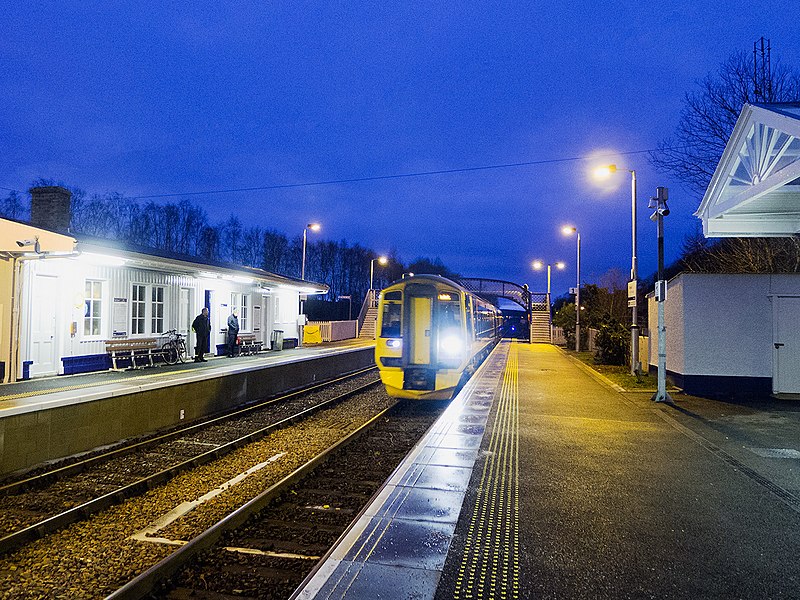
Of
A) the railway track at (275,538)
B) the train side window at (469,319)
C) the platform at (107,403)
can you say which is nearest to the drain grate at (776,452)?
the railway track at (275,538)

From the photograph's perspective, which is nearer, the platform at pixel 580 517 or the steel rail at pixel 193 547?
the platform at pixel 580 517

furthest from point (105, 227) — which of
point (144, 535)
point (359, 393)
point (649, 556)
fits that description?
point (649, 556)

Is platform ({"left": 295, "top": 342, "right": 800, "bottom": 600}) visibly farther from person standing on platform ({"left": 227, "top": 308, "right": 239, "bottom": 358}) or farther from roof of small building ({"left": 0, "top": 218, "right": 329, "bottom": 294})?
person standing on platform ({"left": 227, "top": 308, "right": 239, "bottom": 358})

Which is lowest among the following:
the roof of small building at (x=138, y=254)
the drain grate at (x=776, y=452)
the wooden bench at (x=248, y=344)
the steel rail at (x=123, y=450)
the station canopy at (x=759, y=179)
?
the steel rail at (x=123, y=450)

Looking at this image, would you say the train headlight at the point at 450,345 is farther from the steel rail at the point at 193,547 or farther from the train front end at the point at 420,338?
the steel rail at the point at 193,547

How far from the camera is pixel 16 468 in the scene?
7.54 meters

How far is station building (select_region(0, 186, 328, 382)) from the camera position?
37.6 feet

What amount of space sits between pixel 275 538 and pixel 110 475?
3.48 metres

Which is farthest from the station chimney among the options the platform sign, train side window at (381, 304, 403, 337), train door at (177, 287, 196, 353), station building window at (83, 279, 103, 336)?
train side window at (381, 304, 403, 337)

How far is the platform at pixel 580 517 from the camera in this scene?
12.3ft

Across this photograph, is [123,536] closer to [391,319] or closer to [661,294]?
[391,319]

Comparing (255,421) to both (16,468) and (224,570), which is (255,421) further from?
(224,570)

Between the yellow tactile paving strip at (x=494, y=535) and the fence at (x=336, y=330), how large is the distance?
84.8 feet

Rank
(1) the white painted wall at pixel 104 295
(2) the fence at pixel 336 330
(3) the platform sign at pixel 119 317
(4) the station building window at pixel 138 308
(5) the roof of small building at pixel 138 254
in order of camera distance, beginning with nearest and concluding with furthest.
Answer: (5) the roof of small building at pixel 138 254 → (1) the white painted wall at pixel 104 295 → (3) the platform sign at pixel 119 317 → (4) the station building window at pixel 138 308 → (2) the fence at pixel 336 330
